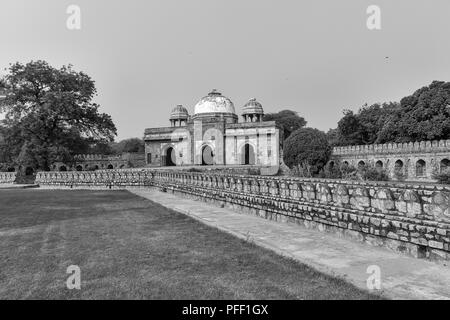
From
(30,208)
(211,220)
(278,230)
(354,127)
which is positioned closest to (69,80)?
(30,208)

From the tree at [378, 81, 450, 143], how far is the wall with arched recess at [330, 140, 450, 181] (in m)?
2.87

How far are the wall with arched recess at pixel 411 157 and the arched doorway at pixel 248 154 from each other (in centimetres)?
964

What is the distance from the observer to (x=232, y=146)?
120 feet

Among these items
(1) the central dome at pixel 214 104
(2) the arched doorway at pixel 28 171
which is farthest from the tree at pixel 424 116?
(2) the arched doorway at pixel 28 171

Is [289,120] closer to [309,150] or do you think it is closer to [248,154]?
[248,154]

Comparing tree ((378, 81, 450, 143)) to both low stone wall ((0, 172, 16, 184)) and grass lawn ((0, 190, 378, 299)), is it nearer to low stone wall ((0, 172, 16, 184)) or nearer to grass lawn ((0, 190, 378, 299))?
grass lawn ((0, 190, 378, 299))

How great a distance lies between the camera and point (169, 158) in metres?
40.9

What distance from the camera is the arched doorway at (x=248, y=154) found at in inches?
1454

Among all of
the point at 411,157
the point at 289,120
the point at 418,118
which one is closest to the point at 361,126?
the point at 418,118

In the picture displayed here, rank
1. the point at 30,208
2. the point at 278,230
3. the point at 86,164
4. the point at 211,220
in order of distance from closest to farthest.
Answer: the point at 278,230 → the point at 211,220 → the point at 30,208 → the point at 86,164

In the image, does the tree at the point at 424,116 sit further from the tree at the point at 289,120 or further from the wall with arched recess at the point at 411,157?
the tree at the point at 289,120

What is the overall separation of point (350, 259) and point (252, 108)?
37.5 m

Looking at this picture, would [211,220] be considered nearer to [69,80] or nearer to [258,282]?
[258,282]
